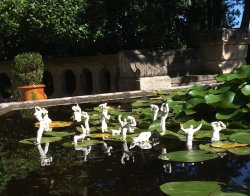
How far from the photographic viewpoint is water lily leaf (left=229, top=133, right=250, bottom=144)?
13.1 ft

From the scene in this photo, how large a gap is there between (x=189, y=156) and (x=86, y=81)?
10208mm

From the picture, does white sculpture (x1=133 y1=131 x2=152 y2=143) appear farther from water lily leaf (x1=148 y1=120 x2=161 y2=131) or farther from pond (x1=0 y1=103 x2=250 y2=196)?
water lily leaf (x1=148 y1=120 x2=161 y2=131)

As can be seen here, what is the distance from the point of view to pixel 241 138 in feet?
13.4

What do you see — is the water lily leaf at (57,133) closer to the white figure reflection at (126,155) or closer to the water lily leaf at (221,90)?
the white figure reflection at (126,155)

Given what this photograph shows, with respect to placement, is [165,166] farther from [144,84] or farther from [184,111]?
[144,84]

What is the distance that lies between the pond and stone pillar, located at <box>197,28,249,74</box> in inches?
333

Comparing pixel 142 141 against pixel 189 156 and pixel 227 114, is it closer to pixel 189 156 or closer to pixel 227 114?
pixel 189 156

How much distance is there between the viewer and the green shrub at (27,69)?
11.0m

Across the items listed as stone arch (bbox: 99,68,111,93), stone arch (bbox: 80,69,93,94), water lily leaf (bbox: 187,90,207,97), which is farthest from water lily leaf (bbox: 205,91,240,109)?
stone arch (bbox: 80,69,93,94)

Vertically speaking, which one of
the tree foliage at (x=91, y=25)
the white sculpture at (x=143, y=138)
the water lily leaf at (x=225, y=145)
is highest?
the tree foliage at (x=91, y=25)

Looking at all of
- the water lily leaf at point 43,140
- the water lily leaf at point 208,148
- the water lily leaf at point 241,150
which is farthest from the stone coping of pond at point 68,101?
the water lily leaf at point 241,150

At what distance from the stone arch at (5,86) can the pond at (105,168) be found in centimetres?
906

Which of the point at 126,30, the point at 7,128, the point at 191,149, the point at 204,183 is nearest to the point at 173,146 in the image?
the point at 191,149

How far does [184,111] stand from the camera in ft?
17.2
